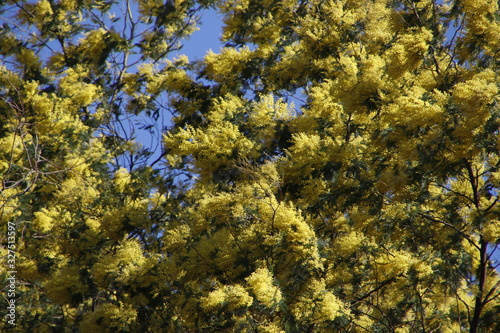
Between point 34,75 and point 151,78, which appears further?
point 34,75

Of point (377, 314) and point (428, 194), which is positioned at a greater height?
point (428, 194)

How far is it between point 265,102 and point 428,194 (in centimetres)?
216

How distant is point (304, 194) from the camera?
22.8ft

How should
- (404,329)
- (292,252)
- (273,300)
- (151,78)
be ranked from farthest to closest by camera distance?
(151,78), (404,329), (292,252), (273,300)

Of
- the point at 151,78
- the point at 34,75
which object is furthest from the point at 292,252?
the point at 34,75

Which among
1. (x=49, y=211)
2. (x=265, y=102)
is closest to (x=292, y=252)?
(x=265, y=102)

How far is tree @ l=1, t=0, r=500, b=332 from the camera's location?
614 centimetres

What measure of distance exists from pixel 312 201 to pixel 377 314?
2.00 metres

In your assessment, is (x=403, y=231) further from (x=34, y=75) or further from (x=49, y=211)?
(x=34, y=75)

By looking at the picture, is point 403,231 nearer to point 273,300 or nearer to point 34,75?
point 273,300

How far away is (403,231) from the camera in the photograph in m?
7.16

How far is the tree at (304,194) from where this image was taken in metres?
6.14

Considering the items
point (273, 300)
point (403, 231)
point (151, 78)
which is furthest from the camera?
point (151, 78)


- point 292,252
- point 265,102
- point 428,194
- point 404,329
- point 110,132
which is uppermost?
point 110,132
